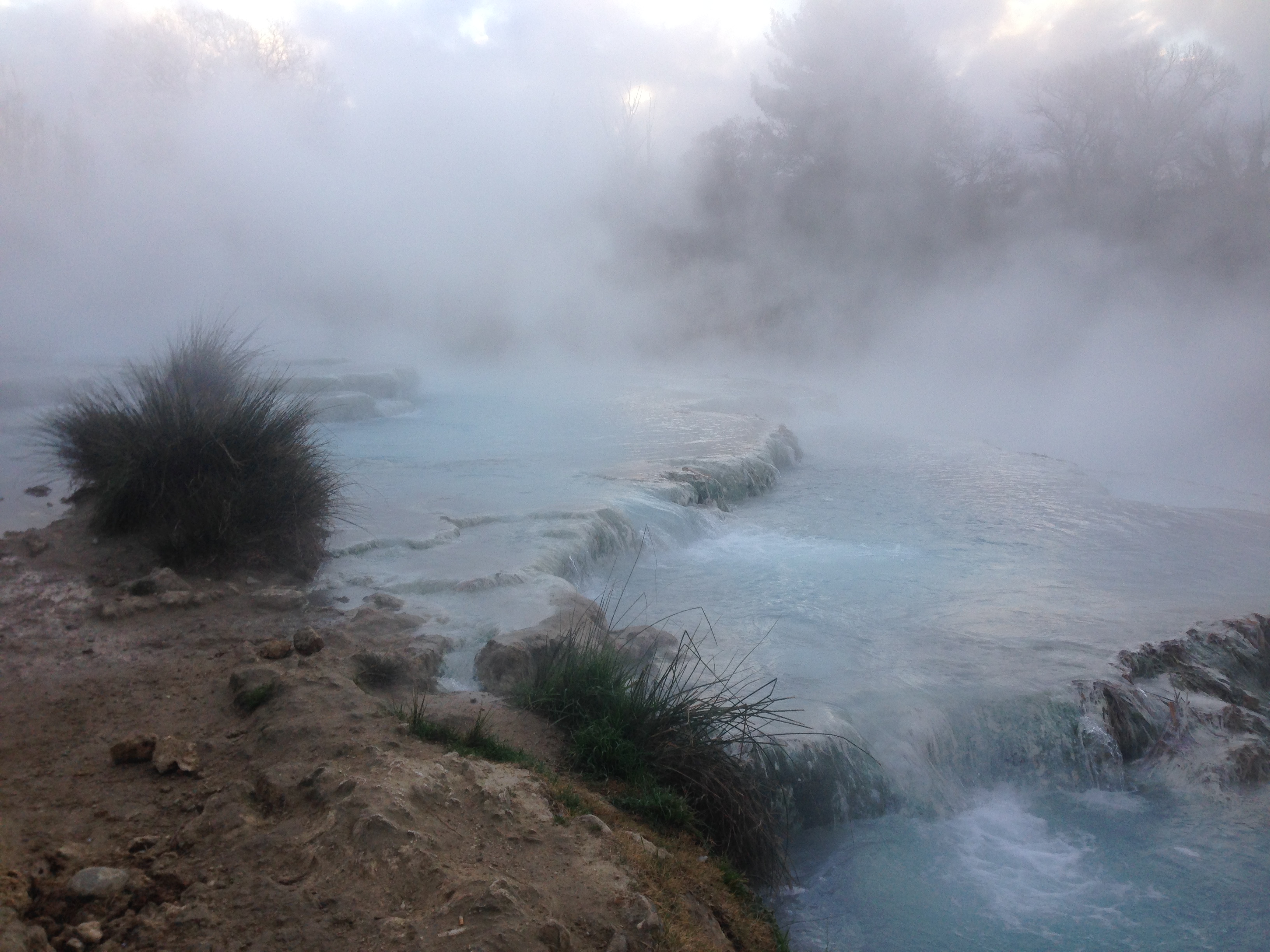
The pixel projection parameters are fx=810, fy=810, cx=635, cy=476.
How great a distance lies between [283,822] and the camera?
6.81ft

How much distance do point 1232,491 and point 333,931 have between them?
12.2 m

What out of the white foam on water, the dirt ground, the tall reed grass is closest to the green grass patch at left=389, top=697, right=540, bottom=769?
the dirt ground

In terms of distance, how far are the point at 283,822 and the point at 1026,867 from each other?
2.81m

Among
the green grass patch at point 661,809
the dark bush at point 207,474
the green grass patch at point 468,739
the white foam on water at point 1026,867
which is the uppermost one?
the dark bush at point 207,474

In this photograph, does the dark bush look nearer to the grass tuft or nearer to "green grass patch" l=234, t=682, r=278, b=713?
"green grass patch" l=234, t=682, r=278, b=713

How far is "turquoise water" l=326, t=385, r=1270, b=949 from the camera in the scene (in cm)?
306

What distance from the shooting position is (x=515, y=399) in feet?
41.0

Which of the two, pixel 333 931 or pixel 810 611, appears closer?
pixel 333 931

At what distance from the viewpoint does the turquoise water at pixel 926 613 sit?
3064mm

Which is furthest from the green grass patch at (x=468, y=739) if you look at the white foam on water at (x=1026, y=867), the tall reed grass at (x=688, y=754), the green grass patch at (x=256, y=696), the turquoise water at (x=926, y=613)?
the white foam on water at (x=1026, y=867)

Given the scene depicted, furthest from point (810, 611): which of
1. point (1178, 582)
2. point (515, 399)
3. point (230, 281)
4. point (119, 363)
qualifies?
point (230, 281)

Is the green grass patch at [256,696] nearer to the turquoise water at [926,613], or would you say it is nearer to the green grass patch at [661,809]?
the turquoise water at [926,613]

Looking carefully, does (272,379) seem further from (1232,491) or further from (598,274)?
(598,274)

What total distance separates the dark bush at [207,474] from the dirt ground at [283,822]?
2.88ft
